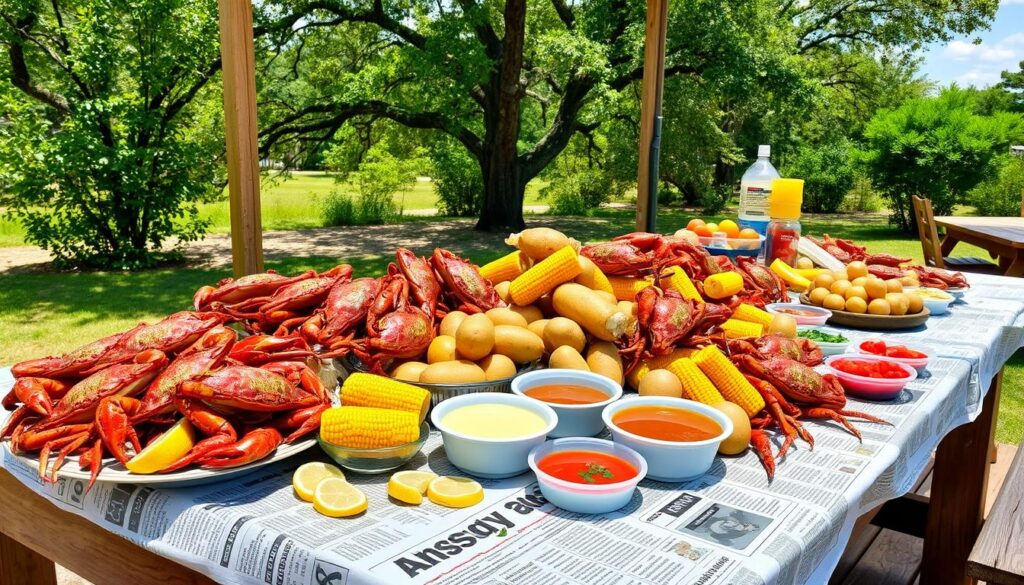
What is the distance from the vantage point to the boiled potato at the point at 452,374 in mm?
1373

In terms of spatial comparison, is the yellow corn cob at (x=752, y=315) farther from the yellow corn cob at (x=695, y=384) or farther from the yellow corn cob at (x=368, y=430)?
the yellow corn cob at (x=368, y=430)

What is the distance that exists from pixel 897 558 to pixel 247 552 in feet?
9.07

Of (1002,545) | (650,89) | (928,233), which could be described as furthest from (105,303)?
(928,233)

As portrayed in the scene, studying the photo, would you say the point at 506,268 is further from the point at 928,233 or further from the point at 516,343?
the point at 928,233

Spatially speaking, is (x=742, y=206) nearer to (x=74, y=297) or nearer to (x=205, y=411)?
(x=205, y=411)

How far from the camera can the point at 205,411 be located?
1121mm

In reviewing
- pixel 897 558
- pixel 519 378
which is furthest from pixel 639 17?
pixel 519 378

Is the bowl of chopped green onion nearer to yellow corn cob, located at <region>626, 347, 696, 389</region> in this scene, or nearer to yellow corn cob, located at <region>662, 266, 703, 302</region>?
yellow corn cob, located at <region>662, 266, 703, 302</region>

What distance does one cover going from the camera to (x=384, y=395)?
1.26m

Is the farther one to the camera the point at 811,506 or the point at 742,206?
the point at 742,206

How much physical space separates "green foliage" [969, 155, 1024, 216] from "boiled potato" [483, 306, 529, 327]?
1645 cm

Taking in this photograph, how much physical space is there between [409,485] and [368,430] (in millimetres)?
119

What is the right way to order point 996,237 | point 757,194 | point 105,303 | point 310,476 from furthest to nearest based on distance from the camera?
point 105,303, point 996,237, point 757,194, point 310,476

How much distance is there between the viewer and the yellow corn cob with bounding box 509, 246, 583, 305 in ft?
5.36
